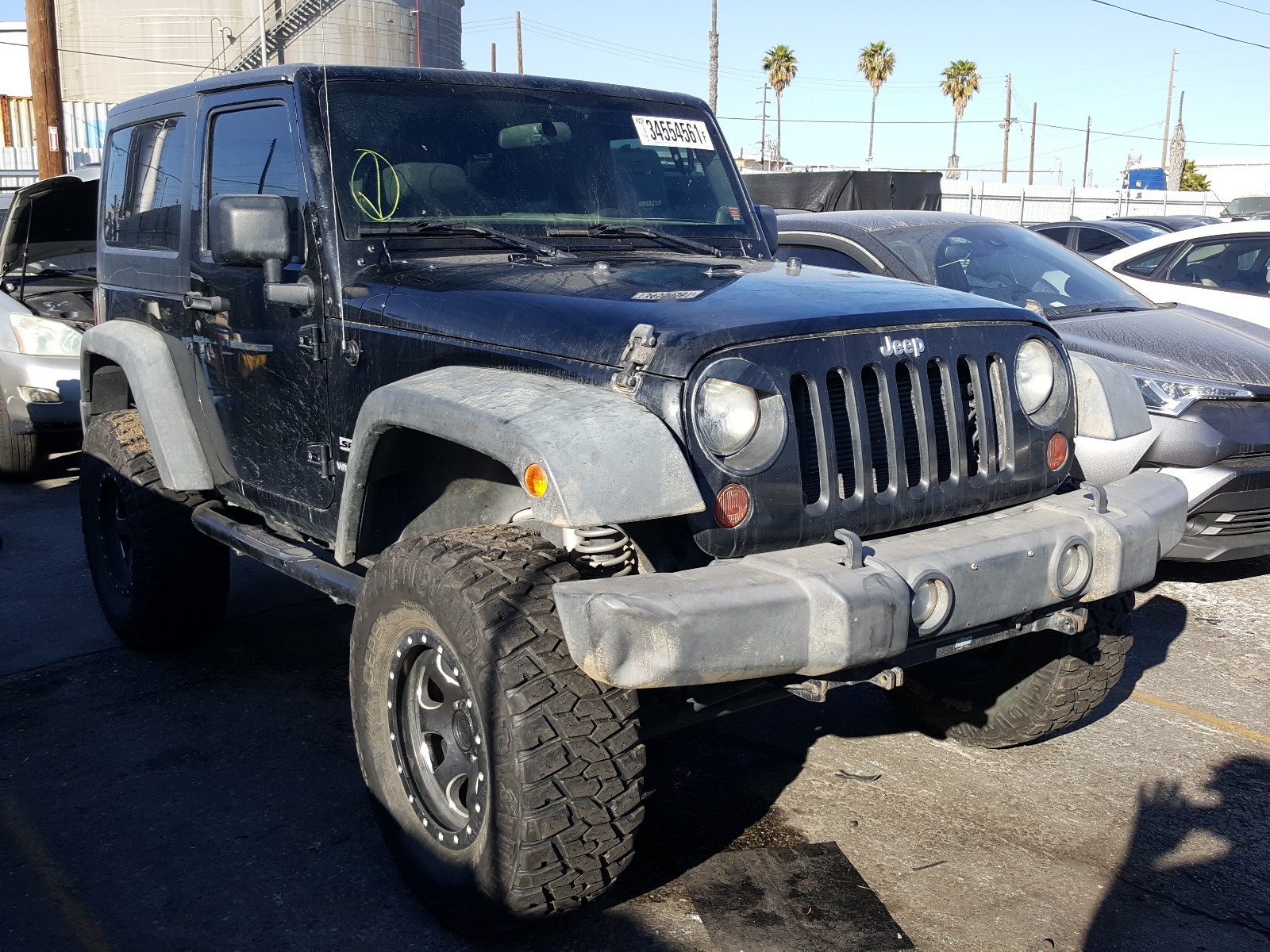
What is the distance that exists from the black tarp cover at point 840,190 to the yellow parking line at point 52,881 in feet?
39.0

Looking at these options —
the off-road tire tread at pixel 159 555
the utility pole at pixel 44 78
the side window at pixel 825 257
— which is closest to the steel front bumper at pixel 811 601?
the off-road tire tread at pixel 159 555

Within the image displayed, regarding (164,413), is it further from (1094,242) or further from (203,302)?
(1094,242)

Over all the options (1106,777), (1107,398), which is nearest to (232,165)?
(1107,398)

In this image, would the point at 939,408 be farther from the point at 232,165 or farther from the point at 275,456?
the point at 232,165

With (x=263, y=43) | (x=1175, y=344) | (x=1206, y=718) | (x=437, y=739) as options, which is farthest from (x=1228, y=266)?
(x=263, y=43)

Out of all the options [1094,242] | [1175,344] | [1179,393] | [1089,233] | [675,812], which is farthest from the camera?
[1089,233]

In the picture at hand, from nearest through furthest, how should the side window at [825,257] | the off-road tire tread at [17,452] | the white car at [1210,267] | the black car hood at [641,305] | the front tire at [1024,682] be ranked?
the black car hood at [641,305]
the front tire at [1024,682]
the side window at [825,257]
the white car at [1210,267]
the off-road tire tread at [17,452]

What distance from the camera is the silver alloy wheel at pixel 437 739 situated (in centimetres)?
300

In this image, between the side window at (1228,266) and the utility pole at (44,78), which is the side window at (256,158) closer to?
the side window at (1228,266)

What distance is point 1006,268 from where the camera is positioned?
6867 mm

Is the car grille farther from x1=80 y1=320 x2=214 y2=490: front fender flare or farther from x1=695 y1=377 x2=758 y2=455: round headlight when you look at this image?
x1=80 y1=320 x2=214 y2=490: front fender flare

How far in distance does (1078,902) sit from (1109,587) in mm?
863

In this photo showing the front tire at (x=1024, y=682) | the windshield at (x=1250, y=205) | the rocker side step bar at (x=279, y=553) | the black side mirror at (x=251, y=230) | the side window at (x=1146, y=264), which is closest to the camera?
the black side mirror at (x=251, y=230)

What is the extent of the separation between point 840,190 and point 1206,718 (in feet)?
35.8
